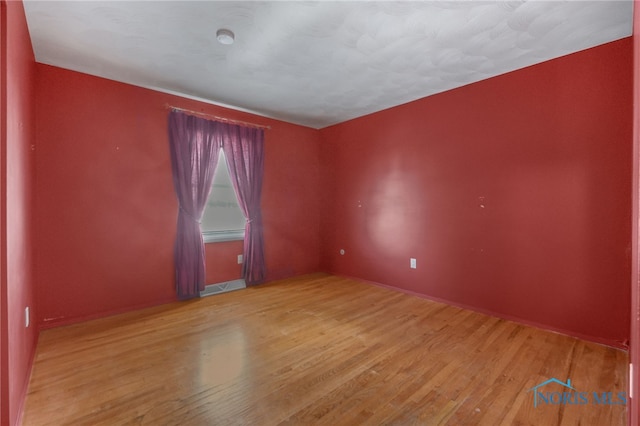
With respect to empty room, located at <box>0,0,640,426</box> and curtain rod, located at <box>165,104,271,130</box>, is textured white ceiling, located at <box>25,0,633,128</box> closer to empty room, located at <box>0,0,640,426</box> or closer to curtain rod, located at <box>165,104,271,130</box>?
empty room, located at <box>0,0,640,426</box>

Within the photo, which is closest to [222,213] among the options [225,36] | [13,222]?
[225,36]

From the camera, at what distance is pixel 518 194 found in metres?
2.68

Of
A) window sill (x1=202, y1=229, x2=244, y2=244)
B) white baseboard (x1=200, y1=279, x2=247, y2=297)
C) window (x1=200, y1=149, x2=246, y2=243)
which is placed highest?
window (x1=200, y1=149, x2=246, y2=243)

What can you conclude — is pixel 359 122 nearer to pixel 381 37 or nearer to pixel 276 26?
pixel 381 37

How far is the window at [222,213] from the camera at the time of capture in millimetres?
3623

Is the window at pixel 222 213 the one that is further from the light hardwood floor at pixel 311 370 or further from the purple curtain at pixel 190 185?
the light hardwood floor at pixel 311 370

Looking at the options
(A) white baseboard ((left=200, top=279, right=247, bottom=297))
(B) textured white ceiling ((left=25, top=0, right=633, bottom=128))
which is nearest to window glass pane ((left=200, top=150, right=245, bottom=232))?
(A) white baseboard ((left=200, top=279, right=247, bottom=297))

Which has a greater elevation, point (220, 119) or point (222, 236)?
point (220, 119)

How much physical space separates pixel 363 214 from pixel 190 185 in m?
2.39

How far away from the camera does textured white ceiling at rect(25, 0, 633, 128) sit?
185 centimetres

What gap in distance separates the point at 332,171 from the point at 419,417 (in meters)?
3.58

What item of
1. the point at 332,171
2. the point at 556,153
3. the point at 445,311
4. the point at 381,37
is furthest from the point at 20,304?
the point at 556,153

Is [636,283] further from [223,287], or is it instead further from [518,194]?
[223,287]

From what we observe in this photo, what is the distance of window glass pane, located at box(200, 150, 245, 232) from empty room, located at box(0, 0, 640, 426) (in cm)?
4
